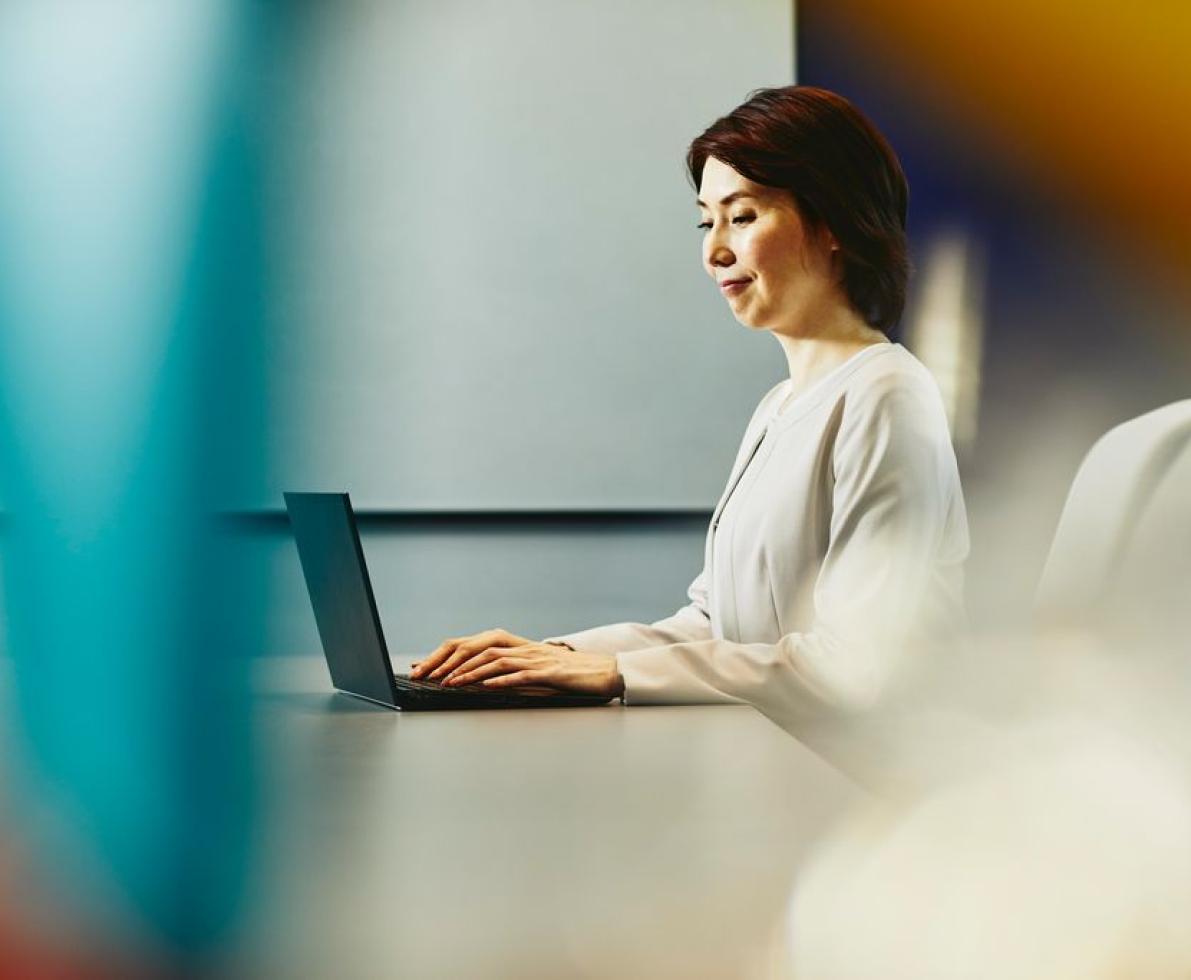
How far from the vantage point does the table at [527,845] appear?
10.9 inches

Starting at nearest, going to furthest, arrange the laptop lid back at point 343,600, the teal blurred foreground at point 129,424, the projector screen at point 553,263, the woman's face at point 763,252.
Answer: the teal blurred foreground at point 129,424
the laptop lid back at point 343,600
the woman's face at point 763,252
the projector screen at point 553,263

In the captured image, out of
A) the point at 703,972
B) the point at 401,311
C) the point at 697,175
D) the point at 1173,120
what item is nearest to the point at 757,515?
the point at 697,175

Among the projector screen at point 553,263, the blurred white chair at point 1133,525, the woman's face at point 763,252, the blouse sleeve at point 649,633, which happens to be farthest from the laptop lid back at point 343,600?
the projector screen at point 553,263

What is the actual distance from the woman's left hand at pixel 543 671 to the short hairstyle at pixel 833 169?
0.55m

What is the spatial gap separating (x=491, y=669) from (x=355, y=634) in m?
0.11

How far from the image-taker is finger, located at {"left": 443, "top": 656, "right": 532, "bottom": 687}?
103 centimetres

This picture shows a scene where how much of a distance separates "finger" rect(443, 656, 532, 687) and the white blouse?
0.08 meters

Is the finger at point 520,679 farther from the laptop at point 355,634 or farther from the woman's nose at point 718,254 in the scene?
the woman's nose at point 718,254

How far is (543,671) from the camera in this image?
102 cm

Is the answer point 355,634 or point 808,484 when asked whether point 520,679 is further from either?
point 808,484

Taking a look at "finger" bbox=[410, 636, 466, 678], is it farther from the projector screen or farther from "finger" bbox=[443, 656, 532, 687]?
the projector screen

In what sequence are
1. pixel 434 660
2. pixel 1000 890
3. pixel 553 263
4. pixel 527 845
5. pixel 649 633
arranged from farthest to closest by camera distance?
pixel 553 263, pixel 649 633, pixel 434 660, pixel 527 845, pixel 1000 890

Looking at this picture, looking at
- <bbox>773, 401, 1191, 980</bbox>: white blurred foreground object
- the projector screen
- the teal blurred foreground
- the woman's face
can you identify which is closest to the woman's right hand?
<bbox>773, 401, 1191, 980</bbox>: white blurred foreground object

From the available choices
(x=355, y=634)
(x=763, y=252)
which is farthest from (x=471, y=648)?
(x=763, y=252)
